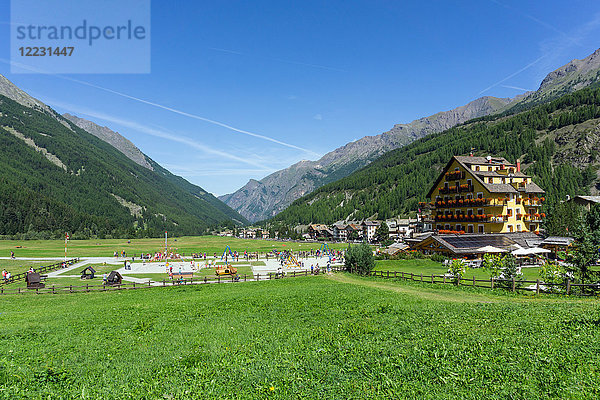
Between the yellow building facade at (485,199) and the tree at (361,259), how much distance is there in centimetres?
3449

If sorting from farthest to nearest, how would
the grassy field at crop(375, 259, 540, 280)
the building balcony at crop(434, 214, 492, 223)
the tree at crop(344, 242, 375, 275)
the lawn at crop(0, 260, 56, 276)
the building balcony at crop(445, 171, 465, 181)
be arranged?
the building balcony at crop(445, 171, 465, 181)
the building balcony at crop(434, 214, 492, 223)
the lawn at crop(0, 260, 56, 276)
the grassy field at crop(375, 259, 540, 280)
the tree at crop(344, 242, 375, 275)

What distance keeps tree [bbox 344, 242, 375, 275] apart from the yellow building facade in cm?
3449

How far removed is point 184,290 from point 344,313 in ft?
83.0

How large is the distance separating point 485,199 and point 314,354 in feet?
222

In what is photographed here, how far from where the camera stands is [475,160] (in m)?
74.7

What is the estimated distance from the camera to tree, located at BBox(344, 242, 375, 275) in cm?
4728

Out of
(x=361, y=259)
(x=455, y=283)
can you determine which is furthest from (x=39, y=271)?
(x=455, y=283)

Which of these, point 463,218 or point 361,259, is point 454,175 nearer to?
point 463,218

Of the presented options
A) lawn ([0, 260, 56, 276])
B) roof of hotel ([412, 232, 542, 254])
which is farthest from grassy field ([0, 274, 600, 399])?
lawn ([0, 260, 56, 276])

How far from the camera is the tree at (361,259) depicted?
4728 cm

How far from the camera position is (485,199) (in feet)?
226


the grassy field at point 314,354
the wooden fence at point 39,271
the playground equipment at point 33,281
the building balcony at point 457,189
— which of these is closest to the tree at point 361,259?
the grassy field at point 314,354

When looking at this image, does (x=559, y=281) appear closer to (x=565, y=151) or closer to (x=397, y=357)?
(x=397, y=357)

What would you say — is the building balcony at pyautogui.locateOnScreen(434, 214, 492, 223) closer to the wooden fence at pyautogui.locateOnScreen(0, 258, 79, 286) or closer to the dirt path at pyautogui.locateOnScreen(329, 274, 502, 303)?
the dirt path at pyautogui.locateOnScreen(329, 274, 502, 303)
